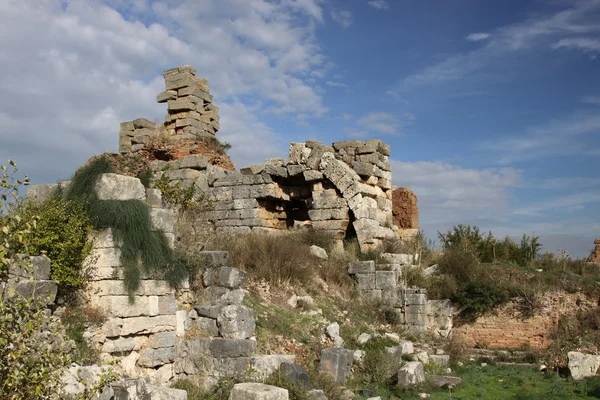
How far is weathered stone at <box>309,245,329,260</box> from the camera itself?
44.9 feet

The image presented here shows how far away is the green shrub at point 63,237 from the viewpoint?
23.2ft

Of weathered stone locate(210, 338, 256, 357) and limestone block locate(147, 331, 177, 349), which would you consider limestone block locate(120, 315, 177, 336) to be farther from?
weathered stone locate(210, 338, 256, 357)

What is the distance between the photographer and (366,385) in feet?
31.9

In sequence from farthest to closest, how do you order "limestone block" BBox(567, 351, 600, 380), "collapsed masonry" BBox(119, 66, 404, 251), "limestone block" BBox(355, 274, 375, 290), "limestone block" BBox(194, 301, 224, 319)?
1. "collapsed masonry" BBox(119, 66, 404, 251)
2. "limestone block" BBox(355, 274, 375, 290)
3. "limestone block" BBox(567, 351, 600, 380)
4. "limestone block" BBox(194, 301, 224, 319)

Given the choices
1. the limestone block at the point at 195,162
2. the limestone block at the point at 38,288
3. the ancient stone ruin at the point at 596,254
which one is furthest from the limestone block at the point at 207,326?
the ancient stone ruin at the point at 596,254

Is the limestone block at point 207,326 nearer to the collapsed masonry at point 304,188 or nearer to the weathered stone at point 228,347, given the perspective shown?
the weathered stone at point 228,347

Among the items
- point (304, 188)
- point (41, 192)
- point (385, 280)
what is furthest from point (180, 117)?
point (41, 192)

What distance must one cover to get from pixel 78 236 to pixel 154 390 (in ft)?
7.09

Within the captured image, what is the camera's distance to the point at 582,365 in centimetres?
1096

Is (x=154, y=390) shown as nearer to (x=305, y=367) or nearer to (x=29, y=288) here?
(x=29, y=288)

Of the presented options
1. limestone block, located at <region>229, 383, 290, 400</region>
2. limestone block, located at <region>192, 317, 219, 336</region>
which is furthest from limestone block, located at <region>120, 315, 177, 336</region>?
limestone block, located at <region>229, 383, 290, 400</region>

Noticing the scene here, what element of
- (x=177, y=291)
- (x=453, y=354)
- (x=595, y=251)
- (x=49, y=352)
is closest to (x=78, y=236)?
(x=177, y=291)

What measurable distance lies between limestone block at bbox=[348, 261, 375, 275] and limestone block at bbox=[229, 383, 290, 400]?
645 cm

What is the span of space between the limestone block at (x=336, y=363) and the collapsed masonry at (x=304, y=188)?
5301mm
